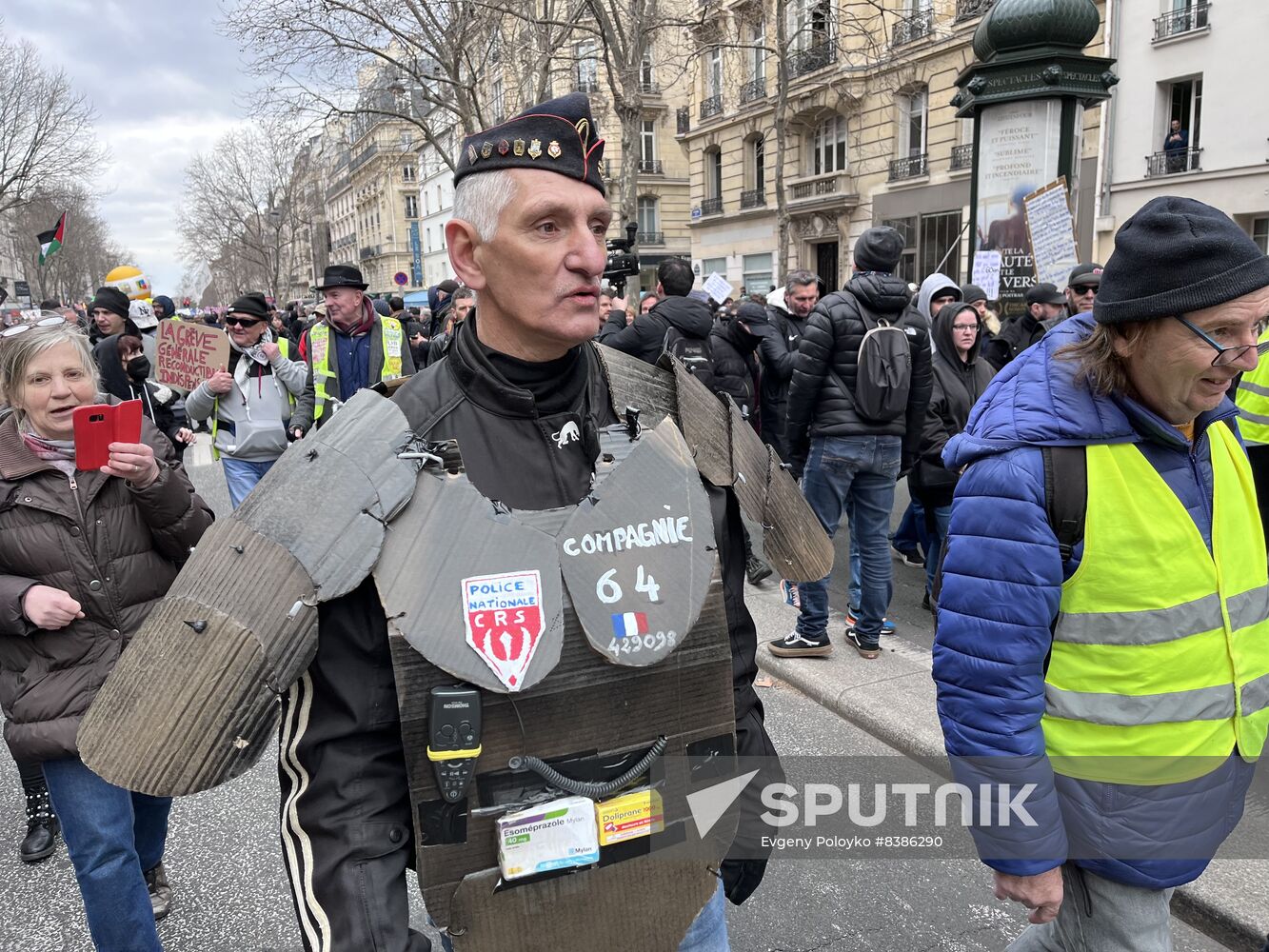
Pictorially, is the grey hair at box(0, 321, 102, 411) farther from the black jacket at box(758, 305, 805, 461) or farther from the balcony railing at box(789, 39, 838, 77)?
the balcony railing at box(789, 39, 838, 77)

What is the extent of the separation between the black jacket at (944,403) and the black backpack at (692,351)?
1.58 m

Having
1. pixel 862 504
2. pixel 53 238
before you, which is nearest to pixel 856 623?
pixel 862 504

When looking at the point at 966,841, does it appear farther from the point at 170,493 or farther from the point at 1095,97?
the point at 1095,97

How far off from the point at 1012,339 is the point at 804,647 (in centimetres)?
329

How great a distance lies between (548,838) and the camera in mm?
1342

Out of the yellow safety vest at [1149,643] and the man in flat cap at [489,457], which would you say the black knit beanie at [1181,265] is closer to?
the yellow safety vest at [1149,643]

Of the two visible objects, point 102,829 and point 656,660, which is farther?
point 102,829

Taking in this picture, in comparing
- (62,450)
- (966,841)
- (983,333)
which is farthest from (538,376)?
(983,333)

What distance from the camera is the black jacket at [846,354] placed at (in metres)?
4.63

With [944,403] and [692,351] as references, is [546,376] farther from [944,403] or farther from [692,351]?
[692,351]

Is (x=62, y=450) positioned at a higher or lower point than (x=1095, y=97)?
lower

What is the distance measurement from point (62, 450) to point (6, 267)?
8559 cm

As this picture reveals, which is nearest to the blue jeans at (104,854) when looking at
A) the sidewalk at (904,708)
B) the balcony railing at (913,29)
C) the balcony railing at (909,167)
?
the sidewalk at (904,708)

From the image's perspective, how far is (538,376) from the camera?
A: 1.56 meters
